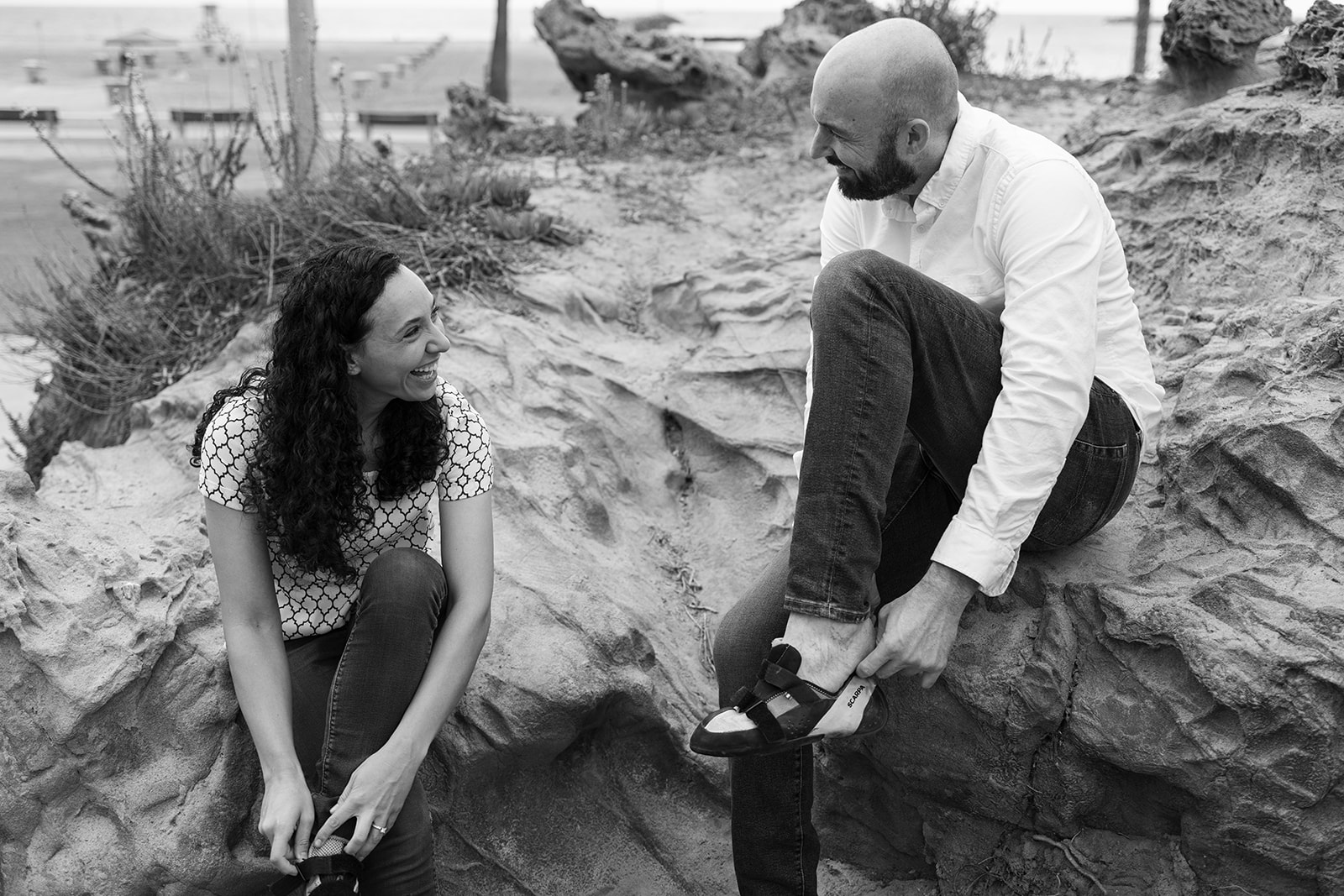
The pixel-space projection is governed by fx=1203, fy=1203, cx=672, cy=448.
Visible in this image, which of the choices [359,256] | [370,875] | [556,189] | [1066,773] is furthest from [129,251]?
[1066,773]

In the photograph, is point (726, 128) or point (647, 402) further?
point (726, 128)

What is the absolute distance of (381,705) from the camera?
2.40 metres

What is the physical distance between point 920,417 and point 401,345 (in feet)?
3.46

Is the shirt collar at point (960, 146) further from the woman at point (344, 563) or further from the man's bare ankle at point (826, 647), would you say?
the woman at point (344, 563)

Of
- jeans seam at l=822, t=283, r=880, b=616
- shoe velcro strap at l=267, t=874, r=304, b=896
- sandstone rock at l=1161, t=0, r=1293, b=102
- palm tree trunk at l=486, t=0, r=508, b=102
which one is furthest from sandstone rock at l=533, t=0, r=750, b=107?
shoe velcro strap at l=267, t=874, r=304, b=896

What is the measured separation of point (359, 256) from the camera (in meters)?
2.43

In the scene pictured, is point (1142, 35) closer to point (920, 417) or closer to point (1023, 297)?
point (1023, 297)

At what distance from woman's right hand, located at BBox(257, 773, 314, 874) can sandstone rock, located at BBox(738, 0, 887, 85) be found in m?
6.36

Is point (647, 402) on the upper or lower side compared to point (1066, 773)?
upper

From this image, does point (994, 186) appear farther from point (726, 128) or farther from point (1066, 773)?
point (726, 128)

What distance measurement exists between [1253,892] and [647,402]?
7.28ft

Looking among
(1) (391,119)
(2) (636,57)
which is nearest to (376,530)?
(2) (636,57)

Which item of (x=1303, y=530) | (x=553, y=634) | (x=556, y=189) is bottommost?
(x=553, y=634)

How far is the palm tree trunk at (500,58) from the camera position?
10609 millimetres
